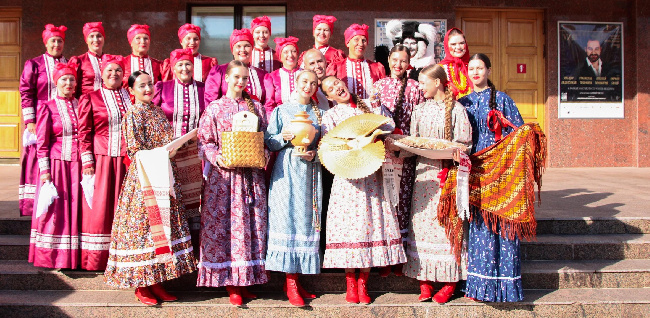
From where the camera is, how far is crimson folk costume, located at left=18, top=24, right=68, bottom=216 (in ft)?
16.3

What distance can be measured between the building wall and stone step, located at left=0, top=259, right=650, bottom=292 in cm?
502

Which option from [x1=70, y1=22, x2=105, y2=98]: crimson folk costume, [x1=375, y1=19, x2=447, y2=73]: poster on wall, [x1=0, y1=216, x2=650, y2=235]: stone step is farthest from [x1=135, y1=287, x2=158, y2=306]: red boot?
[x1=375, y1=19, x2=447, y2=73]: poster on wall

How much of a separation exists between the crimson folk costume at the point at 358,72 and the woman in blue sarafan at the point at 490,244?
1.07 m

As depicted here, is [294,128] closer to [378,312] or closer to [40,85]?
[378,312]

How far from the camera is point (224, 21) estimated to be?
892 cm

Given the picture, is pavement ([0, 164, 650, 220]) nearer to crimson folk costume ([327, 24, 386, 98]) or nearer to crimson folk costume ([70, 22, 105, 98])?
crimson folk costume ([70, 22, 105, 98])

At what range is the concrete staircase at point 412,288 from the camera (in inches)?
159

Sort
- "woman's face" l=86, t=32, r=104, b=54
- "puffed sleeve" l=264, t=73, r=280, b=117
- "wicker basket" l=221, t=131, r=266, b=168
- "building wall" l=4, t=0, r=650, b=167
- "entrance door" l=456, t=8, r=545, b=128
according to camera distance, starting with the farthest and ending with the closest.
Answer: "entrance door" l=456, t=8, r=545, b=128
"building wall" l=4, t=0, r=650, b=167
"woman's face" l=86, t=32, r=104, b=54
"puffed sleeve" l=264, t=73, r=280, b=117
"wicker basket" l=221, t=131, r=266, b=168

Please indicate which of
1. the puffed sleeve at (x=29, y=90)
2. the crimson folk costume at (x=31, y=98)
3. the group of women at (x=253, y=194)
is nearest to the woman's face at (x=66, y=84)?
the group of women at (x=253, y=194)

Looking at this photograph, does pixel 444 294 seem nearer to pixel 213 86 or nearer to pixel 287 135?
pixel 287 135

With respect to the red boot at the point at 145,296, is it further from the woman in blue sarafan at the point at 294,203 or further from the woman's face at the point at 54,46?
the woman's face at the point at 54,46

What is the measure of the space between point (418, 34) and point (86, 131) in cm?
599

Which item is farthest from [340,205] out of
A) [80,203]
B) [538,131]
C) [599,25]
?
[599,25]

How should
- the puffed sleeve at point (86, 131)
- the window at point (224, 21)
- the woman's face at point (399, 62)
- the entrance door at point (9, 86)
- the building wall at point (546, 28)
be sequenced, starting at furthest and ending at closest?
the entrance door at point (9, 86), the window at point (224, 21), the building wall at point (546, 28), the woman's face at point (399, 62), the puffed sleeve at point (86, 131)
